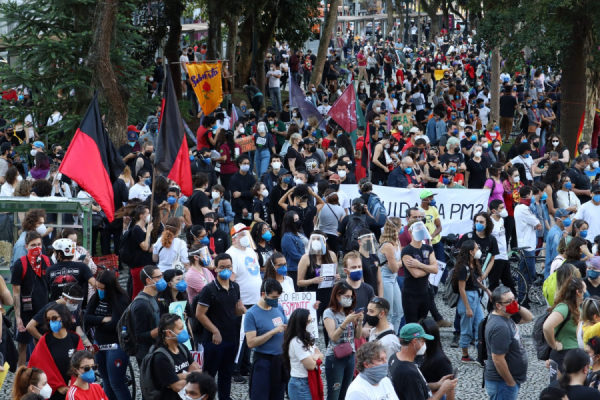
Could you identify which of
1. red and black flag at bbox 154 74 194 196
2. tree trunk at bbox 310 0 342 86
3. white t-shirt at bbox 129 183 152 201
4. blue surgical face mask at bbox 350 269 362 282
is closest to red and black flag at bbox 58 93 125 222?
red and black flag at bbox 154 74 194 196

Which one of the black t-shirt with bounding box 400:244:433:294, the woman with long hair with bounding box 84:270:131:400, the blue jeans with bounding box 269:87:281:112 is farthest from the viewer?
the blue jeans with bounding box 269:87:281:112

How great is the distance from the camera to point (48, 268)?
336 inches

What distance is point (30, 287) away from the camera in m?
8.80

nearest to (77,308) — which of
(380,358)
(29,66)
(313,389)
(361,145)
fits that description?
(313,389)

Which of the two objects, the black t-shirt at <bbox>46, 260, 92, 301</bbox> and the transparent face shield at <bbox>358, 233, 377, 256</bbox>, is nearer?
the black t-shirt at <bbox>46, 260, 92, 301</bbox>

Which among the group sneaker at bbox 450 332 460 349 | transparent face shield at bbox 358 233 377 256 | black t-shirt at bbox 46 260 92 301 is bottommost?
sneaker at bbox 450 332 460 349

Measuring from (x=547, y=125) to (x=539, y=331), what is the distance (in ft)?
55.1

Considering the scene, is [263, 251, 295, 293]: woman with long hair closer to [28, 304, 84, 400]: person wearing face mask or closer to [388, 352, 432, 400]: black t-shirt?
[28, 304, 84, 400]: person wearing face mask

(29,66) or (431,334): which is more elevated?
(29,66)

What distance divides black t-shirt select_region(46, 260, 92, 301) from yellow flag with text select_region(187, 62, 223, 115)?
11.3 m

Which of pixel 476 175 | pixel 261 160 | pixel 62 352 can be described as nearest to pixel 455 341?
pixel 62 352

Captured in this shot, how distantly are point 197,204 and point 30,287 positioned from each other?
345 centimetres

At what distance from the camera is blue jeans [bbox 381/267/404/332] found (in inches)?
381

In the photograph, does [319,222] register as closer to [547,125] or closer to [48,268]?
[48,268]
